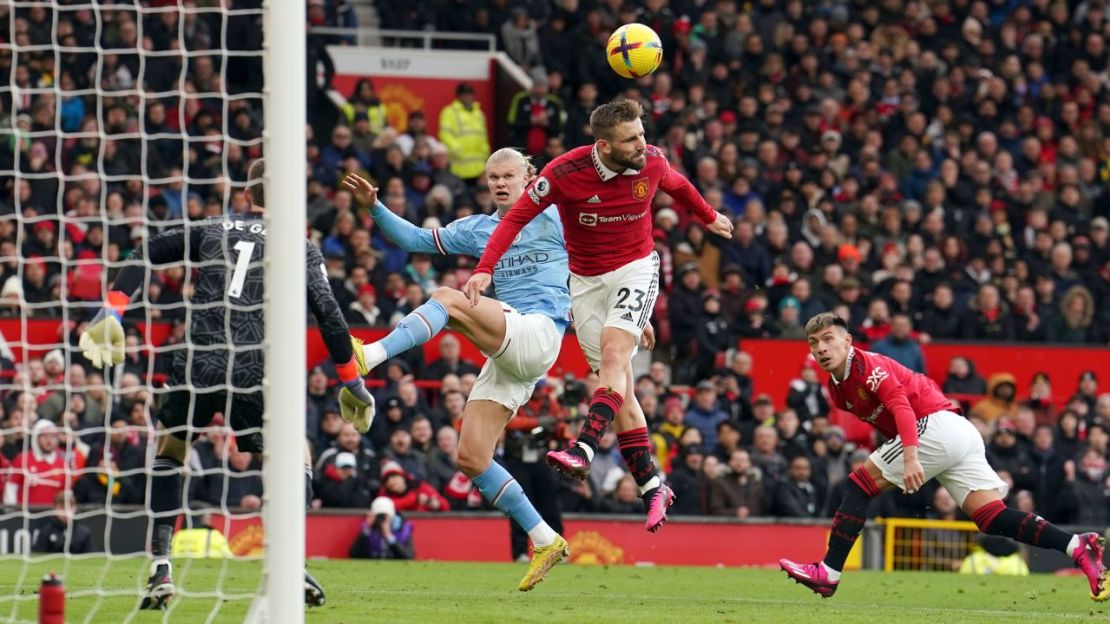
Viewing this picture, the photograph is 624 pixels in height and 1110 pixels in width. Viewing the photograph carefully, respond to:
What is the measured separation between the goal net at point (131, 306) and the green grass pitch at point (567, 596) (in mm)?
91

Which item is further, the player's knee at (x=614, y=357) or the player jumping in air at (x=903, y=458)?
the player jumping in air at (x=903, y=458)

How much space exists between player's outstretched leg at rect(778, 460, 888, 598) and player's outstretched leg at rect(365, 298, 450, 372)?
2.63m

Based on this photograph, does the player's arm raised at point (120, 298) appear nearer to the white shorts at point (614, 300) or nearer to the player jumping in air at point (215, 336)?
the player jumping in air at point (215, 336)

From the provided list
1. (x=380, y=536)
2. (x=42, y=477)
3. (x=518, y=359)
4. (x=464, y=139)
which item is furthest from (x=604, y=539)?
(x=464, y=139)

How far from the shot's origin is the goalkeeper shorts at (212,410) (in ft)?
30.2

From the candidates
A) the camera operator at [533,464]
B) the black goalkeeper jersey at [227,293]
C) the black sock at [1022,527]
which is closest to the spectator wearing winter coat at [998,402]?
the camera operator at [533,464]

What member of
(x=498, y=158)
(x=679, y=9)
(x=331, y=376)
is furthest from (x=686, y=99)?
(x=498, y=158)

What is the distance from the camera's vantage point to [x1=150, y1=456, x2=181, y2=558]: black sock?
933 centimetres

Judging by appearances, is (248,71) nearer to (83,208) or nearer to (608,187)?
(83,208)

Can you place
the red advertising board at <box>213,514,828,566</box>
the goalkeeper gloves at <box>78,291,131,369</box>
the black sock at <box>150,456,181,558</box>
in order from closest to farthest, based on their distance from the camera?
the goalkeeper gloves at <box>78,291,131,369</box>, the black sock at <box>150,456,181,558</box>, the red advertising board at <box>213,514,828,566</box>

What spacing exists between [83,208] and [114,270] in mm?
870

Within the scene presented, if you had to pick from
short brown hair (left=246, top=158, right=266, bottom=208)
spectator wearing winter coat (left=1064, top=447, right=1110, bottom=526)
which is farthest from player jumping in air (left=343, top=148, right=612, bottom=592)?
spectator wearing winter coat (left=1064, top=447, right=1110, bottom=526)

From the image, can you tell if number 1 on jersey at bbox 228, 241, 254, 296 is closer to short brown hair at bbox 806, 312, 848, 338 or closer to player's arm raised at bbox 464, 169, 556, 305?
player's arm raised at bbox 464, 169, 556, 305

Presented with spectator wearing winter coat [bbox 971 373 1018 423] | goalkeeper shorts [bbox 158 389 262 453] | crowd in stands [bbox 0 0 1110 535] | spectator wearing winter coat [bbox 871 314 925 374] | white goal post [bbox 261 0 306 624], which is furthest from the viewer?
spectator wearing winter coat [bbox 871 314 925 374]
